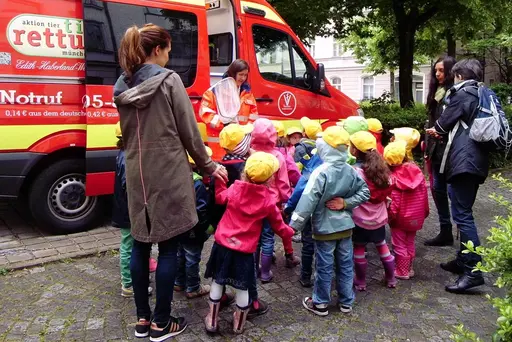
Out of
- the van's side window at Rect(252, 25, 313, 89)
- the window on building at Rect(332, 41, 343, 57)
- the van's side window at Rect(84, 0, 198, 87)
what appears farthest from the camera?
the window on building at Rect(332, 41, 343, 57)

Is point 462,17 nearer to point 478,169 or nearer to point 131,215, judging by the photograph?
point 478,169

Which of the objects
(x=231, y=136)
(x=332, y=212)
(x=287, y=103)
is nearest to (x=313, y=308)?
(x=332, y=212)

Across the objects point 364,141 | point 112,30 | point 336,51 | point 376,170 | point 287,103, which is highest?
point 336,51

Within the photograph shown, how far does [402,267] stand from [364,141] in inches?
49.2

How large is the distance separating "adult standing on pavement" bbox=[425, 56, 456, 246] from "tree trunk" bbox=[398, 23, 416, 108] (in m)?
7.03

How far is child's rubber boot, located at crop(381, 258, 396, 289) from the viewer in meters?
4.01

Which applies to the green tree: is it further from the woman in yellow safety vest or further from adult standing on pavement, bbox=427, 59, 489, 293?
adult standing on pavement, bbox=427, 59, 489, 293

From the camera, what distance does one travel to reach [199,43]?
572cm

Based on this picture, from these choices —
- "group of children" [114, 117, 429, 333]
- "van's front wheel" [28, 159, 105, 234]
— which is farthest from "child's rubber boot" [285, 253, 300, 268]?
"van's front wheel" [28, 159, 105, 234]

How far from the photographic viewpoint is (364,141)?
12.2 ft

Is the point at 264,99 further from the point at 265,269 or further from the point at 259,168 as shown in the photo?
the point at 259,168

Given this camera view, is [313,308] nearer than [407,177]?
Yes

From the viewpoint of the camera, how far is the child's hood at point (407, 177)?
4070mm

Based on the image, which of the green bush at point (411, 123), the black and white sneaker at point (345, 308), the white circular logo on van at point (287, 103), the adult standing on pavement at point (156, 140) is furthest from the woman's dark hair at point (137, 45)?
the green bush at point (411, 123)
